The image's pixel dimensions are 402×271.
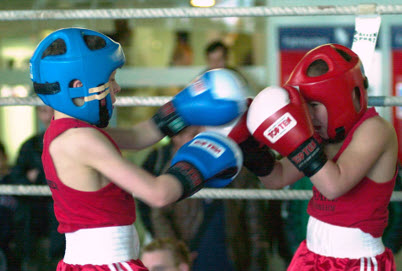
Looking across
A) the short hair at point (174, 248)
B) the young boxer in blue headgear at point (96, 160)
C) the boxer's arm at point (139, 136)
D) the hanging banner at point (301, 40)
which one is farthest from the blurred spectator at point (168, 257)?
the hanging banner at point (301, 40)

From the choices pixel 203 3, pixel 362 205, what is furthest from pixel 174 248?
pixel 203 3

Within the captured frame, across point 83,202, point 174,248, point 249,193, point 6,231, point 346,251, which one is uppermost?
point 83,202

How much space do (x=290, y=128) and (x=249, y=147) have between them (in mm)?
273

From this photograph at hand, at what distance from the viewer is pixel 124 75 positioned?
11.7ft

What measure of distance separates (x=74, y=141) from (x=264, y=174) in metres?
0.64

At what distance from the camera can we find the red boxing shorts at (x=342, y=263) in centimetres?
164

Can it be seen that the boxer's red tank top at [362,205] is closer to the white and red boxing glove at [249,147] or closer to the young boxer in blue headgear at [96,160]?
the white and red boxing glove at [249,147]

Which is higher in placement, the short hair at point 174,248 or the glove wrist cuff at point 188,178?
the glove wrist cuff at point 188,178

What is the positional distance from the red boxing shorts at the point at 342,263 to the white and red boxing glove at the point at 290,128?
0.31m

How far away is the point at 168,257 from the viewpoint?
233 cm

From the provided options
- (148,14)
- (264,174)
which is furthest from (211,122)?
(148,14)

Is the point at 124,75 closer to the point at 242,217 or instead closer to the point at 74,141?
the point at 242,217

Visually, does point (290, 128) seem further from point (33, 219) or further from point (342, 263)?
point (33, 219)

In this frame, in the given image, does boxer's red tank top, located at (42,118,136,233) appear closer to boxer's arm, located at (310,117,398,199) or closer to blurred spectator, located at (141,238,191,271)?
boxer's arm, located at (310,117,398,199)
